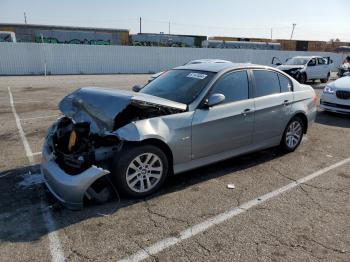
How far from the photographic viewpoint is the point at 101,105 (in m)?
4.28

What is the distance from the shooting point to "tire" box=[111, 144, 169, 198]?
13.2 feet

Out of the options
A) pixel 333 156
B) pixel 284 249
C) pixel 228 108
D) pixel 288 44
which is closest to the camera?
pixel 284 249

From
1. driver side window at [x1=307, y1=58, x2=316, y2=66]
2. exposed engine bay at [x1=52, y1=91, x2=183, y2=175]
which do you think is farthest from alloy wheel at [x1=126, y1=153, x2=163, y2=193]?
driver side window at [x1=307, y1=58, x2=316, y2=66]

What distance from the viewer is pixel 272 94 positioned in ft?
18.7

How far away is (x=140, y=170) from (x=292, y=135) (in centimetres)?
328

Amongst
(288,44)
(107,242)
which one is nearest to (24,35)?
(288,44)

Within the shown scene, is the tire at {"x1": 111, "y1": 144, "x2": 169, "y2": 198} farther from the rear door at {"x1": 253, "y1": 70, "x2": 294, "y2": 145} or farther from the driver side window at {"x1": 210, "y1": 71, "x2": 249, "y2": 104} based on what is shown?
the rear door at {"x1": 253, "y1": 70, "x2": 294, "y2": 145}

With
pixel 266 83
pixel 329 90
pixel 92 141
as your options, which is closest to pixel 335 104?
pixel 329 90

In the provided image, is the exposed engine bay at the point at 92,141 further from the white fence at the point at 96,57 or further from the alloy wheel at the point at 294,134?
the white fence at the point at 96,57

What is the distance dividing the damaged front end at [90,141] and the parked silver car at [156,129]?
0.04 ft

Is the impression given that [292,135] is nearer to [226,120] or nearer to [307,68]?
[226,120]

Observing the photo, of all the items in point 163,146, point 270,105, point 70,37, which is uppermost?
point 70,37

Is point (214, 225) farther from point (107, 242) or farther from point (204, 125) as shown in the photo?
point (204, 125)

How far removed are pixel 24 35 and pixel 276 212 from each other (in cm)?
4147
